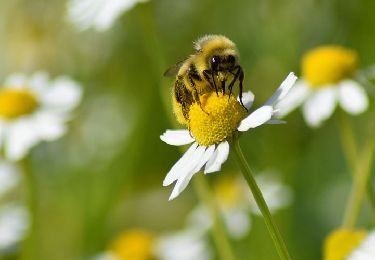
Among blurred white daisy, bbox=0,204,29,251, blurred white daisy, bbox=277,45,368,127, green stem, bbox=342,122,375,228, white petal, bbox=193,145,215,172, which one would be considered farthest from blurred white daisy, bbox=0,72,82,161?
white petal, bbox=193,145,215,172

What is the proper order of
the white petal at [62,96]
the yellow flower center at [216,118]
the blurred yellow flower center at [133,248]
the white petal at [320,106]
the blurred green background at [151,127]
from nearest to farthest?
the yellow flower center at [216,118]
the white petal at [320,106]
the white petal at [62,96]
the blurred yellow flower center at [133,248]
the blurred green background at [151,127]

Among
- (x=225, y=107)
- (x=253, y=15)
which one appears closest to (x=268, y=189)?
(x=253, y=15)

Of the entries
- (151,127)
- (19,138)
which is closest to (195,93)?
(19,138)

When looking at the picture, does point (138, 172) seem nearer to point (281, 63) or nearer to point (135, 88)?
point (135, 88)

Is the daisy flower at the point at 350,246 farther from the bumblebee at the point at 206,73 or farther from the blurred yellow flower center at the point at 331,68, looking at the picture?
the blurred yellow flower center at the point at 331,68

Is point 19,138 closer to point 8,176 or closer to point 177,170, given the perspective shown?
point 8,176

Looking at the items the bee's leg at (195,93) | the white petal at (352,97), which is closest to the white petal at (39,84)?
the white petal at (352,97)

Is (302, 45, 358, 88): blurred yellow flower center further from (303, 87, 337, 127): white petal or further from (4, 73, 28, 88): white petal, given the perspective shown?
(4, 73, 28, 88): white petal
